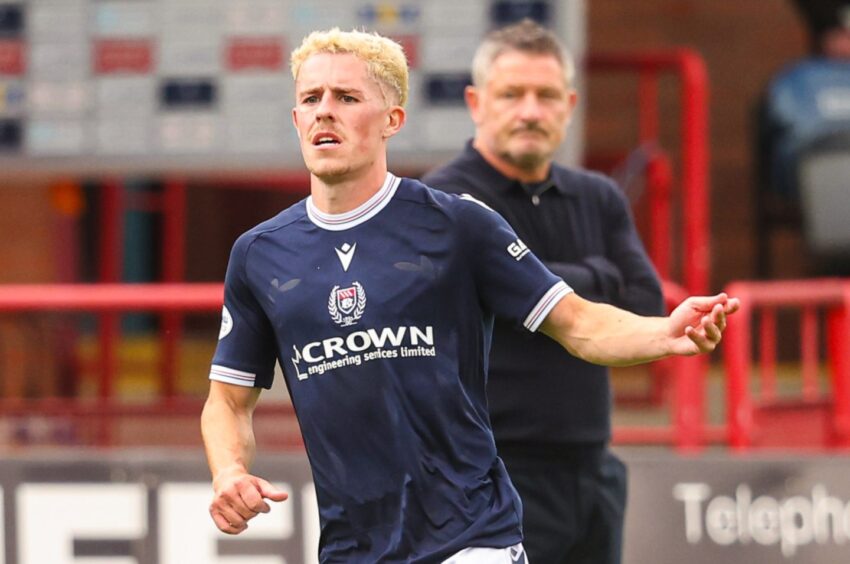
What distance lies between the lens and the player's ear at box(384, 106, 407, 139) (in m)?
3.84

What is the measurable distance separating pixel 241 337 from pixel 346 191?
17.7 inches

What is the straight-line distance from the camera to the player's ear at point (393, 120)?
384 cm

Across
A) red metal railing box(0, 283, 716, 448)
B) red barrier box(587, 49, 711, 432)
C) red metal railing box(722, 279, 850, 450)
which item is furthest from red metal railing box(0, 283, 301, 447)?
red metal railing box(722, 279, 850, 450)

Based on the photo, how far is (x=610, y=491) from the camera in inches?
198

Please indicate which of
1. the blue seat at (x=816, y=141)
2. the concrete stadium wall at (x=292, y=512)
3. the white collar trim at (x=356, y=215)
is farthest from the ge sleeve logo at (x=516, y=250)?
the blue seat at (x=816, y=141)

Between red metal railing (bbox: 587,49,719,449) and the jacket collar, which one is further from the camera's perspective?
red metal railing (bbox: 587,49,719,449)

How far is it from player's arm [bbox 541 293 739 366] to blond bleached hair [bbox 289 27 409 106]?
63cm

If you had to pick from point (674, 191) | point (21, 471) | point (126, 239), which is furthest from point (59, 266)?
point (21, 471)

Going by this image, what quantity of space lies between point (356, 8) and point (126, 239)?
16.7 ft

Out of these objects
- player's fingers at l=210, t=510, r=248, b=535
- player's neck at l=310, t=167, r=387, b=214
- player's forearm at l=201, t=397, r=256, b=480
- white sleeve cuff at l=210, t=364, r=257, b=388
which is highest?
player's neck at l=310, t=167, r=387, b=214

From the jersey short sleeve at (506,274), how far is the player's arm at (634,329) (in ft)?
0.11

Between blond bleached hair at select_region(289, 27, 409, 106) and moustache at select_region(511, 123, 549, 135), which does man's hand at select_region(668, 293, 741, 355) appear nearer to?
blond bleached hair at select_region(289, 27, 409, 106)

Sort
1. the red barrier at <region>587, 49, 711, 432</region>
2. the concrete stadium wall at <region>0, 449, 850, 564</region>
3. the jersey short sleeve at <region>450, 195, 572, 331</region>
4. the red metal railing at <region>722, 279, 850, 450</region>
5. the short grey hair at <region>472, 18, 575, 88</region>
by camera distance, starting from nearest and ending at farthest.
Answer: the jersey short sleeve at <region>450, 195, 572, 331</region>
the short grey hair at <region>472, 18, 575, 88</region>
the concrete stadium wall at <region>0, 449, 850, 564</region>
the red metal railing at <region>722, 279, 850, 450</region>
the red barrier at <region>587, 49, 711, 432</region>

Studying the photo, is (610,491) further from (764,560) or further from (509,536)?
(764,560)
